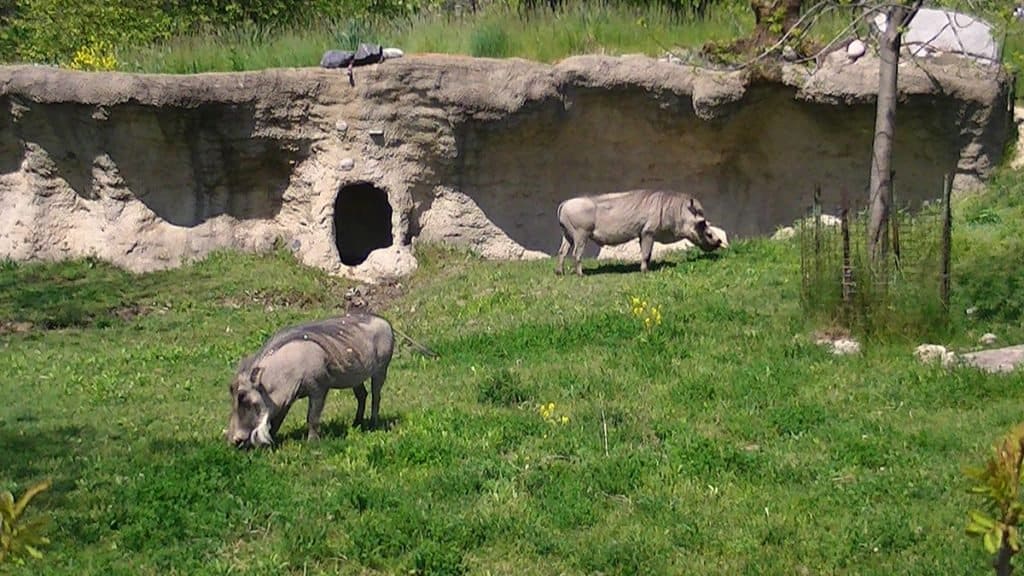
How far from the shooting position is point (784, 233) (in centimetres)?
1881

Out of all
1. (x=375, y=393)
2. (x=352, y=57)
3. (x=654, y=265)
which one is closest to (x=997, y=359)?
(x=375, y=393)

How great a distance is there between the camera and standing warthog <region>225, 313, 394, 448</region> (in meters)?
8.34

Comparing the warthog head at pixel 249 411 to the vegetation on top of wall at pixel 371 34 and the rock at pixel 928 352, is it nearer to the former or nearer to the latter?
the rock at pixel 928 352

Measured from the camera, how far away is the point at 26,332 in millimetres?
14594

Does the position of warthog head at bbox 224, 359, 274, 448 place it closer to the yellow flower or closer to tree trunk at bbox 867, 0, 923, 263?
tree trunk at bbox 867, 0, 923, 263

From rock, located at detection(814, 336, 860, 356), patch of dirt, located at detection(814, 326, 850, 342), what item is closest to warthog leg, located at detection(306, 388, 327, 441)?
rock, located at detection(814, 336, 860, 356)

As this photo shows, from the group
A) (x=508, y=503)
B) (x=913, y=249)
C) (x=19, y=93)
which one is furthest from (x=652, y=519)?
(x=19, y=93)

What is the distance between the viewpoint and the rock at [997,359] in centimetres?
983

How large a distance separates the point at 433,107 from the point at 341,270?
2.64m

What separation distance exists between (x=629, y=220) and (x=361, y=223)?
236 inches

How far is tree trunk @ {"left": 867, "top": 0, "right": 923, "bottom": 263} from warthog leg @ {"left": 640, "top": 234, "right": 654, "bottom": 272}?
4967 mm

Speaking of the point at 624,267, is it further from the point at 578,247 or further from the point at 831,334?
the point at 831,334

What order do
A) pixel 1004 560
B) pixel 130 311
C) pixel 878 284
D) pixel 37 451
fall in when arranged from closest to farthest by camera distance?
pixel 1004 560, pixel 37 451, pixel 878 284, pixel 130 311

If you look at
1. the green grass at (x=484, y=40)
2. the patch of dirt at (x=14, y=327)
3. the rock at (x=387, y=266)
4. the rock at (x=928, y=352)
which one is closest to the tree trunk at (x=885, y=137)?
the rock at (x=928, y=352)
